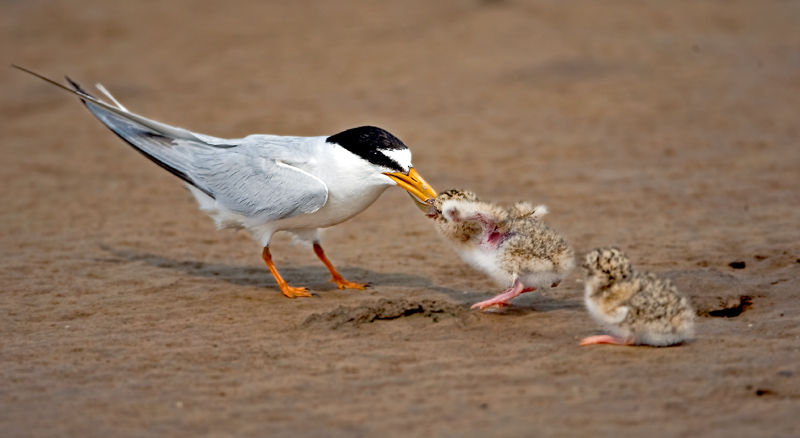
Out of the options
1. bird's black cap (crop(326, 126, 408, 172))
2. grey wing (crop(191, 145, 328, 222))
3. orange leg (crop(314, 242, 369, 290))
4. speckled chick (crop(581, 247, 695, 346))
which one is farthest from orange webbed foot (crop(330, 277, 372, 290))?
speckled chick (crop(581, 247, 695, 346))

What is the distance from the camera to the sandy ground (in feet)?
13.9

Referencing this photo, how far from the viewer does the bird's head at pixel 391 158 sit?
18.8 feet

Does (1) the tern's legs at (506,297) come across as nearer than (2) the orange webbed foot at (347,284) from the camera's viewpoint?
Yes

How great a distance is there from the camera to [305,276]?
705cm

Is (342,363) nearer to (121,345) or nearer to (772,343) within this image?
(121,345)

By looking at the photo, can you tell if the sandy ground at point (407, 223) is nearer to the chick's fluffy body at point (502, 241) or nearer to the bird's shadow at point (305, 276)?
the bird's shadow at point (305, 276)

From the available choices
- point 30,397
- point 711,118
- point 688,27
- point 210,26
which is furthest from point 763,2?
point 30,397

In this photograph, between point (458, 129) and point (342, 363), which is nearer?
point (342, 363)

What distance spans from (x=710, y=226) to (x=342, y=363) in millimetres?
4362

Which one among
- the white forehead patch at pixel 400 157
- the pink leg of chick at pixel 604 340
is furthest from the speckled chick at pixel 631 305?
the white forehead patch at pixel 400 157

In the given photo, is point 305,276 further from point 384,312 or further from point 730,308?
point 730,308

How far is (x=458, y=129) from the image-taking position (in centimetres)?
1192

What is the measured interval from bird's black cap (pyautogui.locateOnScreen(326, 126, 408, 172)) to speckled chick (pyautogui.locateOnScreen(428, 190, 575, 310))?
481 millimetres

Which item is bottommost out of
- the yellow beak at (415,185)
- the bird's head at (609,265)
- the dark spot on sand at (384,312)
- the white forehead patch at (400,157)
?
the dark spot on sand at (384,312)
